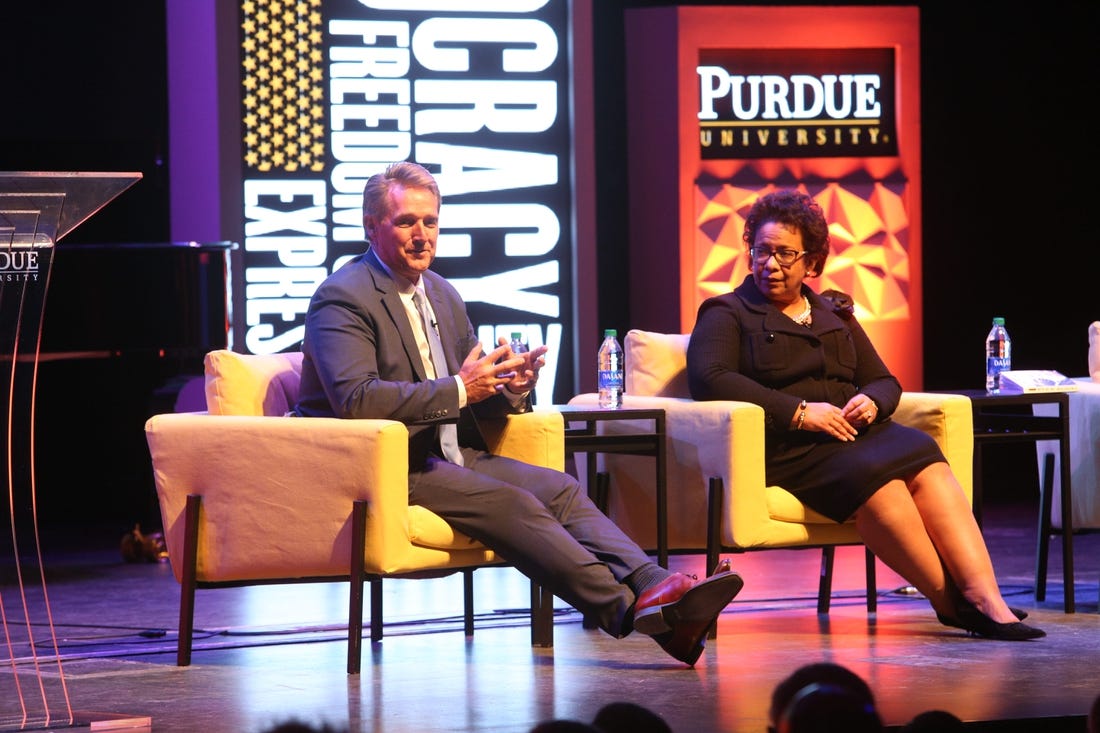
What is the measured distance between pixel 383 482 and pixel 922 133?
5633 mm

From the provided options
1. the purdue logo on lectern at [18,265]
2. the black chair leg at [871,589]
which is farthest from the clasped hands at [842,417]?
the purdue logo on lectern at [18,265]

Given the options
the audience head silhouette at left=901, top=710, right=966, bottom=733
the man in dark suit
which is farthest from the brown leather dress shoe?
the audience head silhouette at left=901, top=710, right=966, bottom=733

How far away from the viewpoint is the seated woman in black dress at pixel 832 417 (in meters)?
4.23

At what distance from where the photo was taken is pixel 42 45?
7844mm

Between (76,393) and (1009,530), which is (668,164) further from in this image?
(76,393)

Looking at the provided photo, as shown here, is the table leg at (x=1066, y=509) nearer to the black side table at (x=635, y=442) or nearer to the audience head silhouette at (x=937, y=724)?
the black side table at (x=635, y=442)

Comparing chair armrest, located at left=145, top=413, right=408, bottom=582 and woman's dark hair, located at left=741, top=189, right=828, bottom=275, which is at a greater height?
woman's dark hair, located at left=741, top=189, right=828, bottom=275

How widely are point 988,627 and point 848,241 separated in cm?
416

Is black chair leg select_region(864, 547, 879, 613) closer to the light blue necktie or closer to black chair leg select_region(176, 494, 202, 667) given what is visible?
the light blue necktie

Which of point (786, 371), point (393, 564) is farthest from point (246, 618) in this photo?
point (786, 371)

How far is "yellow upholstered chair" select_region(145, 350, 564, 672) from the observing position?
3846 mm

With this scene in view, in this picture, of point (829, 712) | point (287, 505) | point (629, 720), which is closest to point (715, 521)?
point (287, 505)

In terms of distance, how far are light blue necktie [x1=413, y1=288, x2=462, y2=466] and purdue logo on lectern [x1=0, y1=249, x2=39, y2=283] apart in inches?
46.8

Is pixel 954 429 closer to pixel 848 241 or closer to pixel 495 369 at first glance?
pixel 495 369
